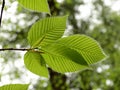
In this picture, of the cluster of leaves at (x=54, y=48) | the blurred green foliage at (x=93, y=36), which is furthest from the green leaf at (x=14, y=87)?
the blurred green foliage at (x=93, y=36)

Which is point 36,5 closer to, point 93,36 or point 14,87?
point 14,87

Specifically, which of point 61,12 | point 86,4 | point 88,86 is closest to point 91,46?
point 88,86

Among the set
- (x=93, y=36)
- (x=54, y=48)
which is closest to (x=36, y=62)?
(x=54, y=48)

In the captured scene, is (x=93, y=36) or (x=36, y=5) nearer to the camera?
(x=36, y=5)

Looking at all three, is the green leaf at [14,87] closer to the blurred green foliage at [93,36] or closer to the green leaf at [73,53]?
the green leaf at [73,53]

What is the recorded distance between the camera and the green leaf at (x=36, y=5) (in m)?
0.19

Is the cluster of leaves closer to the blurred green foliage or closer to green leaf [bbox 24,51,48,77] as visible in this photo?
green leaf [bbox 24,51,48,77]

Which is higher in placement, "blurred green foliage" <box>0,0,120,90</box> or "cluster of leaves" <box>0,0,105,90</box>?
"cluster of leaves" <box>0,0,105,90</box>

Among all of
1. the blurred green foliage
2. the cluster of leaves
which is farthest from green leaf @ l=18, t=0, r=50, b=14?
the blurred green foliage

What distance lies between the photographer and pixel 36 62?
206mm

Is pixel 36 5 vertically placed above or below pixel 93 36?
above

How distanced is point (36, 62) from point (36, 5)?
4 cm

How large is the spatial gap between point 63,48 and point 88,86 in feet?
14.1

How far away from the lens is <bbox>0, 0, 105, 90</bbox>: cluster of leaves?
195 millimetres
